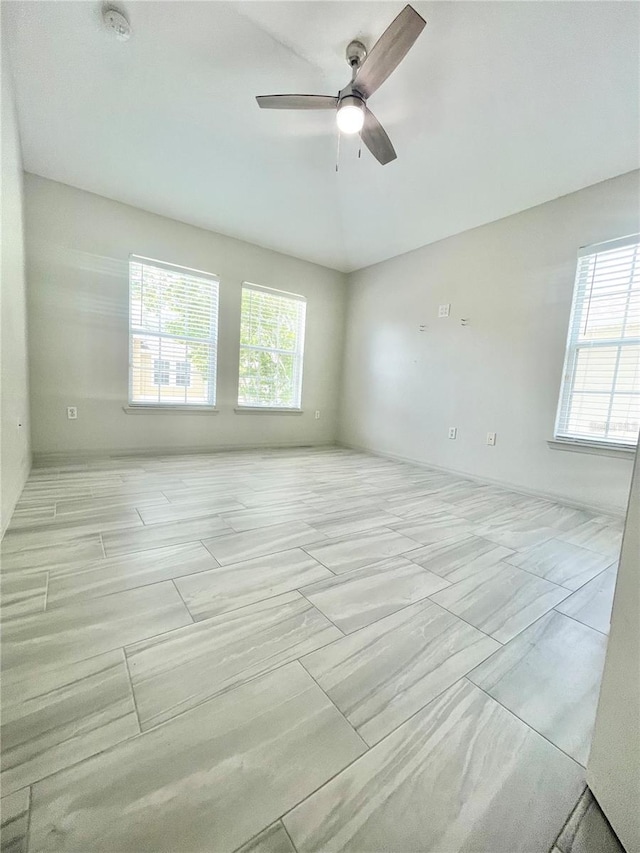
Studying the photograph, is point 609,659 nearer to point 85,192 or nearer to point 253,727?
point 253,727

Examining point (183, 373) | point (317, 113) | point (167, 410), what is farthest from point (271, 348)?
point (317, 113)

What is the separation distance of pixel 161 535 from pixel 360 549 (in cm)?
109

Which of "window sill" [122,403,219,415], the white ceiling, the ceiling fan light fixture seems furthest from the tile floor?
the white ceiling

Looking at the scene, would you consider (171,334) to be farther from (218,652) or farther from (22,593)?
(218,652)

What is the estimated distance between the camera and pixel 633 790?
23.1 inches

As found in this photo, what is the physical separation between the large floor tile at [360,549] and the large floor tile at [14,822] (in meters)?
1.09

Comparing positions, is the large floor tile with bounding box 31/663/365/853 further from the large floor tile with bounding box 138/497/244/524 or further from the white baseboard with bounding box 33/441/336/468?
the white baseboard with bounding box 33/441/336/468

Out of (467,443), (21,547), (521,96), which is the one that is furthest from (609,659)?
(521,96)

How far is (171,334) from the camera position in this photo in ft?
12.0

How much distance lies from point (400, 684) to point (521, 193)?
3.75 metres

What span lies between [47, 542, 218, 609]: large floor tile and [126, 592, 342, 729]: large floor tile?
1.23 feet

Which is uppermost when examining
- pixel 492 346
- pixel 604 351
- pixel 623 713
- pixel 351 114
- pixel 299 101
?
pixel 299 101

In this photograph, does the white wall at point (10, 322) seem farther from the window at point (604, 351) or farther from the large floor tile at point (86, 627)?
the window at point (604, 351)

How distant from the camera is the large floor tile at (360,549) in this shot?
5.21 ft
